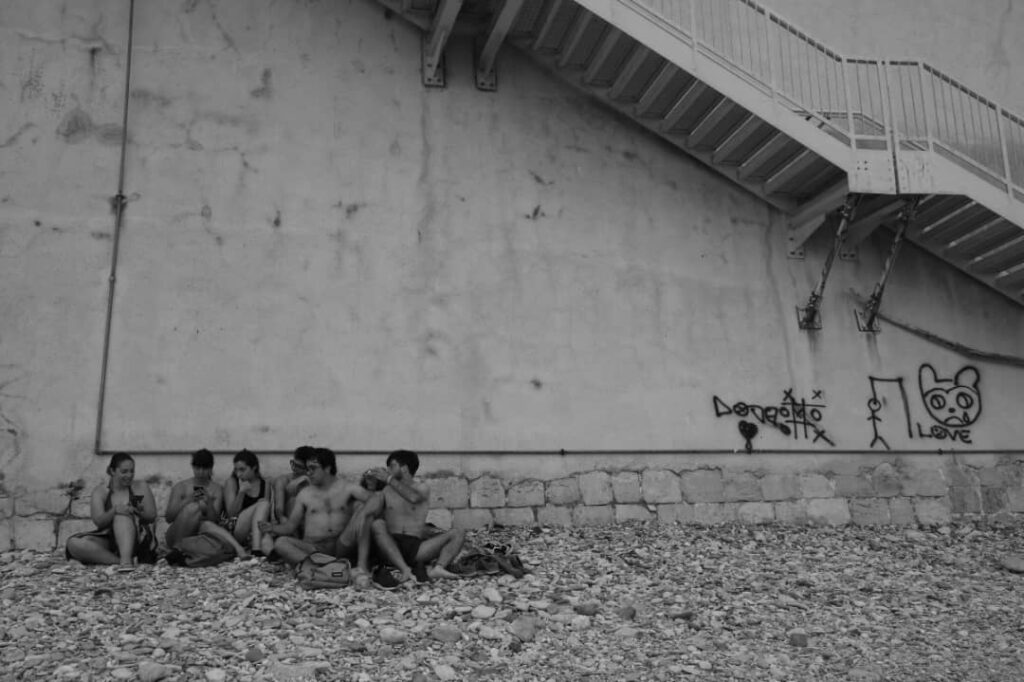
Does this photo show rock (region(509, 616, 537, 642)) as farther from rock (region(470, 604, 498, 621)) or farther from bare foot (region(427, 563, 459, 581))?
bare foot (region(427, 563, 459, 581))

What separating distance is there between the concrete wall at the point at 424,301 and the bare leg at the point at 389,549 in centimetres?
174

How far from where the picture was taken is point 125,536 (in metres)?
9.27

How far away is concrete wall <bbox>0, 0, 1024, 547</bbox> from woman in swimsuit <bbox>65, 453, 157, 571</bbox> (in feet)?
2.41

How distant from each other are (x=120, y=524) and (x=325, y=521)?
1.81m

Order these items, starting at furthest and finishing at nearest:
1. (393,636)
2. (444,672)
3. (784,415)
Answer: (784,415)
(393,636)
(444,672)

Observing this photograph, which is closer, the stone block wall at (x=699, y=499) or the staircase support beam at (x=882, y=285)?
the stone block wall at (x=699, y=499)

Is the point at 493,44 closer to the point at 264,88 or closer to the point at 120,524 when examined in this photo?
the point at 264,88

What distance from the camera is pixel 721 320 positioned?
12.0 meters

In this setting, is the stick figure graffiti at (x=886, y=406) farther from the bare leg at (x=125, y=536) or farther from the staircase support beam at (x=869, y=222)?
the bare leg at (x=125, y=536)

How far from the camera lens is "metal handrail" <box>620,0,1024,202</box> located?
11.2 metres

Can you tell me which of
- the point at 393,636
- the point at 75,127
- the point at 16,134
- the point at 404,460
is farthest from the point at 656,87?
the point at 16,134

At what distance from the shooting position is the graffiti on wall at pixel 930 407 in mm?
12000

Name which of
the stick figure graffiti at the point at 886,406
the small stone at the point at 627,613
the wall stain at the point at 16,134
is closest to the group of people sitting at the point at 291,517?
the small stone at the point at 627,613

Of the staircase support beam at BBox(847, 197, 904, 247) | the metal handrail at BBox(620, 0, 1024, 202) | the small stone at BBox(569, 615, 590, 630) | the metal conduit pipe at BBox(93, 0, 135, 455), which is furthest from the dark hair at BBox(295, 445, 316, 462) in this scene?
the staircase support beam at BBox(847, 197, 904, 247)
